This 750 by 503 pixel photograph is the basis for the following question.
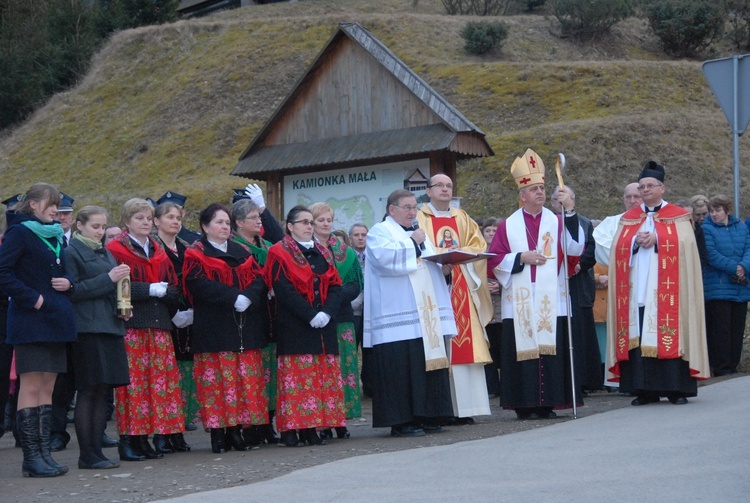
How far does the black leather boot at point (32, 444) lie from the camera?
22.7 feet

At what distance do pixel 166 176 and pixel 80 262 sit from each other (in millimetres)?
24471

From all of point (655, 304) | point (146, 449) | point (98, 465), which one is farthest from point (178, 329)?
point (655, 304)

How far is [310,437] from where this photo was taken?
27.3ft

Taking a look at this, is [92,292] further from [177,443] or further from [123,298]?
[177,443]

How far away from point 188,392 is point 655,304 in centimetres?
417

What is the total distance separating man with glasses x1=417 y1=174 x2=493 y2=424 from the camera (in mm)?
9125

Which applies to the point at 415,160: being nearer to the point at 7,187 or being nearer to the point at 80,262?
the point at 80,262

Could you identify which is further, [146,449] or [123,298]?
[146,449]

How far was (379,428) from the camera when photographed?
31.0 feet

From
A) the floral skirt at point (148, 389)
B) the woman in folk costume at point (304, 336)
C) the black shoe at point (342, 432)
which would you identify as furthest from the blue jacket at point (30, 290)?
the black shoe at point (342, 432)

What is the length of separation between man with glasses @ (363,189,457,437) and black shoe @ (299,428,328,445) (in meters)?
0.57

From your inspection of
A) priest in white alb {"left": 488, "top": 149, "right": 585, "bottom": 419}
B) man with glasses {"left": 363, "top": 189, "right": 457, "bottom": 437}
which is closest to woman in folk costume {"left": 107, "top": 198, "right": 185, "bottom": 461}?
man with glasses {"left": 363, "top": 189, "right": 457, "bottom": 437}

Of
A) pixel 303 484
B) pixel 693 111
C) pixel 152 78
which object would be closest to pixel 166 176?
pixel 152 78

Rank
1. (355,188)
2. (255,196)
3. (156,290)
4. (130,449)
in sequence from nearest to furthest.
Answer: (156,290) → (130,449) → (255,196) → (355,188)
